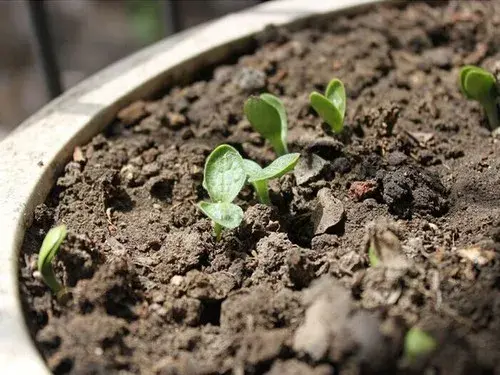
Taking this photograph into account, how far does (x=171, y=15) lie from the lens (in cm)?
188

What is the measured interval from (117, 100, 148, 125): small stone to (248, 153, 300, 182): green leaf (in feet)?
1.22

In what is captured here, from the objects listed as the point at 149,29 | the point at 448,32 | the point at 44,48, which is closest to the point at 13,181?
the point at 44,48

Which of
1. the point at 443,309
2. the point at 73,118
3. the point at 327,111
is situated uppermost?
the point at 73,118

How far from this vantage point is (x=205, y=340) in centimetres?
97

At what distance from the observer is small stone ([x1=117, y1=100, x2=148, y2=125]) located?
4.65ft

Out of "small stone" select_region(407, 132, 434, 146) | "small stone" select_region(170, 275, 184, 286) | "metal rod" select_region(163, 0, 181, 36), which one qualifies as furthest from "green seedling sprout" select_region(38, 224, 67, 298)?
"metal rod" select_region(163, 0, 181, 36)

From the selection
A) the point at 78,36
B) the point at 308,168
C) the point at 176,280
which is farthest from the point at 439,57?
the point at 78,36

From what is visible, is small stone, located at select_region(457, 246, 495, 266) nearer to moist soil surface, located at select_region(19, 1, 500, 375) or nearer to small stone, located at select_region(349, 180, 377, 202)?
moist soil surface, located at select_region(19, 1, 500, 375)

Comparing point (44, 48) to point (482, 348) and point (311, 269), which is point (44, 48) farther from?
point (482, 348)

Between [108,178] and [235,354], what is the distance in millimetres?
450

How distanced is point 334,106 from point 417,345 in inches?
21.4

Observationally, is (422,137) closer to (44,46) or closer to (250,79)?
(250,79)

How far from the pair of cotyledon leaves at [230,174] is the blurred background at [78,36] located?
1.97 metres

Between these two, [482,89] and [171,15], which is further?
[171,15]
